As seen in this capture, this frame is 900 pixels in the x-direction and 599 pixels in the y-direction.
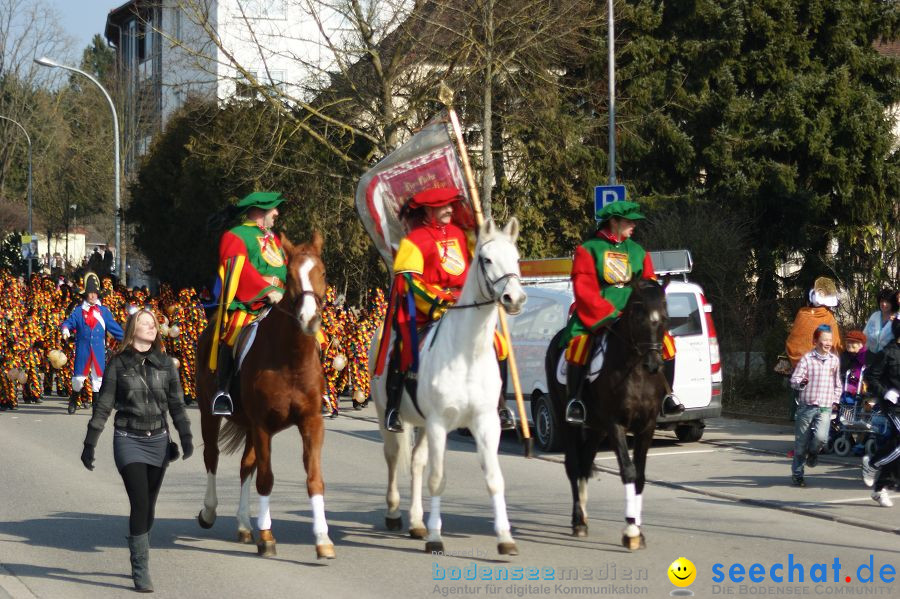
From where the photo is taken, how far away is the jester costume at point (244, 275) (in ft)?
31.3

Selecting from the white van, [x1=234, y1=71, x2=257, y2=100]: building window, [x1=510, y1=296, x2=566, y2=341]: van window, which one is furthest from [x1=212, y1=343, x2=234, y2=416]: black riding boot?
[x1=234, y1=71, x2=257, y2=100]: building window

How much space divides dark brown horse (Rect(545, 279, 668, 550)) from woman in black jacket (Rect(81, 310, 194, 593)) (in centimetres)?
300

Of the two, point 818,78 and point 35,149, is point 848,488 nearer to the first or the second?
point 818,78

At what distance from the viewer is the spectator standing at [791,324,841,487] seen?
39.0 feet

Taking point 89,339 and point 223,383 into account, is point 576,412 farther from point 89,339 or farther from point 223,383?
point 89,339

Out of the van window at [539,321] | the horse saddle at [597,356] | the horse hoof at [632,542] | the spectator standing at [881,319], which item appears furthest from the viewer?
the van window at [539,321]

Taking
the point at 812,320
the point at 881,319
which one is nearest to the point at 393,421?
the point at 812,320

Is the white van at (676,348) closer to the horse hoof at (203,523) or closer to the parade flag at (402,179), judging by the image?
the parade flag at (402,179)

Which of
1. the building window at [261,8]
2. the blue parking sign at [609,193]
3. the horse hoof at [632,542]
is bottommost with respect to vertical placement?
the horse hoof at [632,542]

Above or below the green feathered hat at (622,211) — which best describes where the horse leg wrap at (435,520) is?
below

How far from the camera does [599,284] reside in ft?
31.3

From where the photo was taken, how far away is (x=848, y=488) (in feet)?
39.0

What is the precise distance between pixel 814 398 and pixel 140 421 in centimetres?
673

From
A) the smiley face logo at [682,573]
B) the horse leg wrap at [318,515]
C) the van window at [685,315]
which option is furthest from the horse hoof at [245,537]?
the van window at [685,315]
